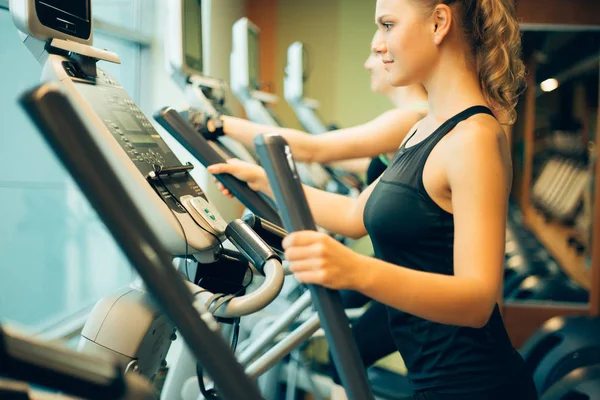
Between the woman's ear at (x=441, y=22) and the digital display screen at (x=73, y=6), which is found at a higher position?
the woman's ear at (x=441, y=22)

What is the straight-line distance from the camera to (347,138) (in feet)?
7.41

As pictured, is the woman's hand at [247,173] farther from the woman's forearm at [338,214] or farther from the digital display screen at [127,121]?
the digital display screen at [127,121]

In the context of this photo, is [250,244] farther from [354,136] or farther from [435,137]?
[354,136]

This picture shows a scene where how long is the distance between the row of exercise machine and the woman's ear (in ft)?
1.73

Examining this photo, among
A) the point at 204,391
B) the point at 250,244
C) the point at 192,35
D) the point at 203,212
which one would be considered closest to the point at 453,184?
the point at 250,244

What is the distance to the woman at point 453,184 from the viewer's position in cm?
115

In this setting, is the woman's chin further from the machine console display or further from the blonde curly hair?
the machine console display

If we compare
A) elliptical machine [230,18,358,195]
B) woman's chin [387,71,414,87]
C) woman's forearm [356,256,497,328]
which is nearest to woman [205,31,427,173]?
woman's chin [387,71,414,87]

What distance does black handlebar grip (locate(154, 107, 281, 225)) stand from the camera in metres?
1.62

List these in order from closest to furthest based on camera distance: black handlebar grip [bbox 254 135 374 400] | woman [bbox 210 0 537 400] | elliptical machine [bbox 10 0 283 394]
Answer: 1. black handlebar grip [bbox 254 135 374 400]
2. woman [bbox 210 0 537 400]
3. elliptical machine [bbox 10 0 283 394]

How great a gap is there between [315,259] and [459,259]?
0.33 meters

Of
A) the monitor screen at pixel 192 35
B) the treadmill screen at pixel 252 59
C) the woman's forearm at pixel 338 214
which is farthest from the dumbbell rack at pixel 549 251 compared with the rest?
the woman's forearm at pixel 338 214

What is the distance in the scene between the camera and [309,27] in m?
6.01

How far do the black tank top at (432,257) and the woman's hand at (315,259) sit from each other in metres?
0.42
